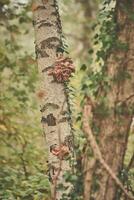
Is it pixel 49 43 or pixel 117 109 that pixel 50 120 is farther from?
pixel 117 109

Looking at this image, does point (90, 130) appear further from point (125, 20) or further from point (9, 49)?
point (9, 49)

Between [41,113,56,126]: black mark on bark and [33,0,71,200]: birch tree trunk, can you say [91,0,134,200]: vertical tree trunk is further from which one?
[41,113,56,126]: black mark on bark

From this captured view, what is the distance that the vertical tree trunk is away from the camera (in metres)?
3.76

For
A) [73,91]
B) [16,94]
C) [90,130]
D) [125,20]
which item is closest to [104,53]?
[125,20]

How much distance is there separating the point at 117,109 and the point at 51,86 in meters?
1.15

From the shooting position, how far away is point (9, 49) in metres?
8.06

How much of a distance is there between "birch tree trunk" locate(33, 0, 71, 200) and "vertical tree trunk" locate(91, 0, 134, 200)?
0.76 m

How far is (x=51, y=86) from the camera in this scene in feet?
15.6

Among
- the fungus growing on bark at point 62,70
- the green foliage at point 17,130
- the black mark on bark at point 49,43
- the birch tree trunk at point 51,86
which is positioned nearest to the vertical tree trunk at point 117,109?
the birch tree trunk at point 51,86

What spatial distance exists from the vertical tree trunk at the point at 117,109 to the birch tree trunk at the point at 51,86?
76 centimetres

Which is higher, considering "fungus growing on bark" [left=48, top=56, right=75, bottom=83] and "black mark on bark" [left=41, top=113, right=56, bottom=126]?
"fungus growing on bark" [left=48, top=56, right=75, bottom=83]

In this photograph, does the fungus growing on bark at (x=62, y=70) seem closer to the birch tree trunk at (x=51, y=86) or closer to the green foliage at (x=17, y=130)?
the birch tree trunk at (x=51, y=86)

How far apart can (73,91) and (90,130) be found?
1.33 metres

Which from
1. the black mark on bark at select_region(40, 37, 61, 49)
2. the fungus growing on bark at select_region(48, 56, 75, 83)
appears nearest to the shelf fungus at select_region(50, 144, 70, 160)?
the fungus growing on bark at select_region(48, 56, 75, 83)
